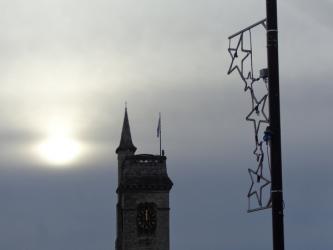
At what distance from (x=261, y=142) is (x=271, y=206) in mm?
549

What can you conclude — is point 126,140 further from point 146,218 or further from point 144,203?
point 146,218

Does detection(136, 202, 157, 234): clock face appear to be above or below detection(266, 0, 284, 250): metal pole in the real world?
below

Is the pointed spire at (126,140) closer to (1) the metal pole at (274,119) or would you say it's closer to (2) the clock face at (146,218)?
(2) the clock face at (146,218)

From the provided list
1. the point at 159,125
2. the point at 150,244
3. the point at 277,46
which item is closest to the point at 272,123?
→ the point at 277,46

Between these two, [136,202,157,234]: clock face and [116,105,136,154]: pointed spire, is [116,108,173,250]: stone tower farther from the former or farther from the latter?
[116,105,136,154]: pointed spire

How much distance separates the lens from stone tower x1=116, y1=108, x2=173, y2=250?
87.0m

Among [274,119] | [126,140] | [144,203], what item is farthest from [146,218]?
[274,119]

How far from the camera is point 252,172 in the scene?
7.69m

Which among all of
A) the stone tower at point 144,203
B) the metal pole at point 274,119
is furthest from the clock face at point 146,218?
the metal pole at point 274,119

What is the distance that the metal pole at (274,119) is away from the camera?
765 centimetres

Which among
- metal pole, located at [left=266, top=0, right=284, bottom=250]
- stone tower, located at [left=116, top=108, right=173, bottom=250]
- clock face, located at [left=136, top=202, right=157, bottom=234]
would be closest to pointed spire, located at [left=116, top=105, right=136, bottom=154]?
stone tower, located at [left=116, top=108, right=173, bottom=250]

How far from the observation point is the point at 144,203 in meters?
88.3

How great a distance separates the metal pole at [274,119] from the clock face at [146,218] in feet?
263

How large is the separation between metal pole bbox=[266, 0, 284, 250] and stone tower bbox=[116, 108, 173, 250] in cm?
7975
